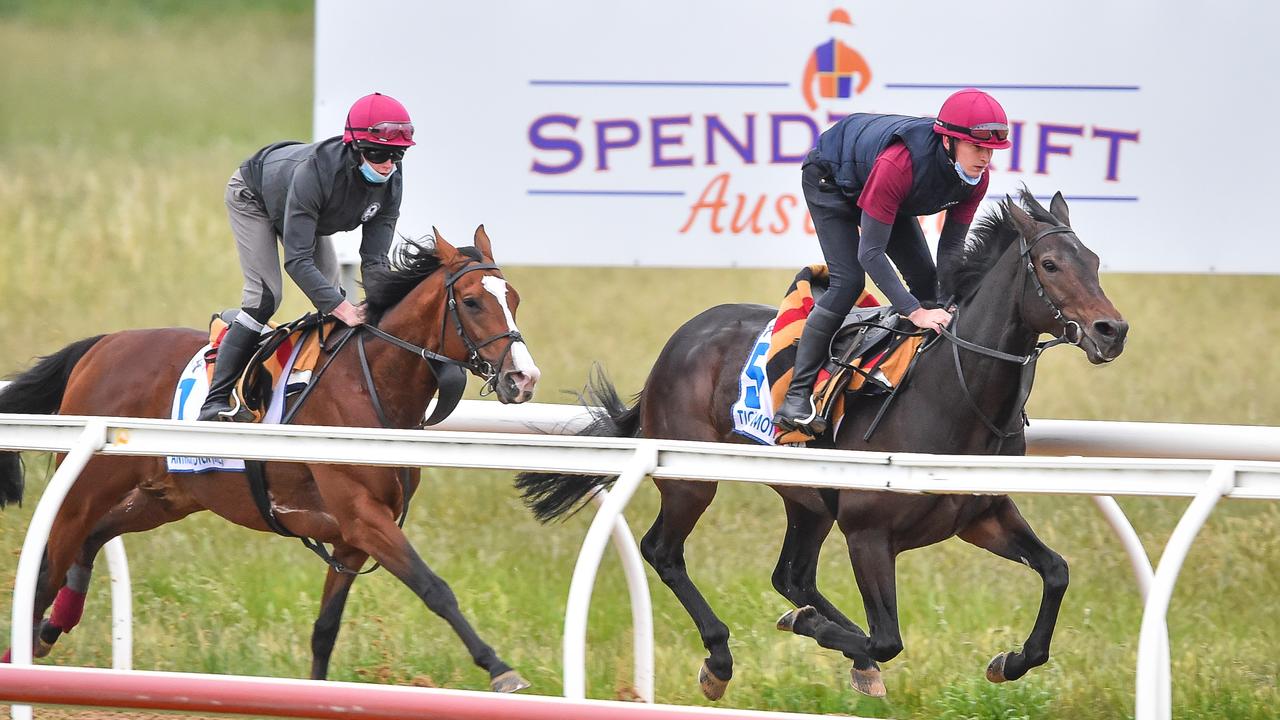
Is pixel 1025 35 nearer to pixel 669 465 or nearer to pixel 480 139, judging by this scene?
pixel 480 139

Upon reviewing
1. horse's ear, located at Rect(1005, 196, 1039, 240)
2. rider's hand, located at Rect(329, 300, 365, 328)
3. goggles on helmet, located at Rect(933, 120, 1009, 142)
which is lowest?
rider's hand, located at Rect(329, 300, 365, 328)

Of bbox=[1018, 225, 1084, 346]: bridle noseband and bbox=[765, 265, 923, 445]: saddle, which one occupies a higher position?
bbox=[1018, 225, 1084, 346]: bridle noseband

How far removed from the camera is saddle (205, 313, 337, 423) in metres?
5.03

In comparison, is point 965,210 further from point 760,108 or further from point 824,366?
point 760,108

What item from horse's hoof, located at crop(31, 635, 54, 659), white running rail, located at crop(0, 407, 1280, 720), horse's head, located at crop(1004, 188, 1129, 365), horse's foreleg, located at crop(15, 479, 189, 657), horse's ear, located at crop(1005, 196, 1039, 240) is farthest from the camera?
horse's foreleg, located at crop(15, 479, 189, 657)

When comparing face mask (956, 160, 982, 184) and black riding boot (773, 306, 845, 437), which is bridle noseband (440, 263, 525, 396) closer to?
black riding boot (773, 306, 845, 437)

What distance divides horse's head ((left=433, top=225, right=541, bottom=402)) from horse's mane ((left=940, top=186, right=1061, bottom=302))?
50.1 inches

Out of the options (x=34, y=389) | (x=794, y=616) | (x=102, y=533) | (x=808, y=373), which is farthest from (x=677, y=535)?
(x=34, y=389)

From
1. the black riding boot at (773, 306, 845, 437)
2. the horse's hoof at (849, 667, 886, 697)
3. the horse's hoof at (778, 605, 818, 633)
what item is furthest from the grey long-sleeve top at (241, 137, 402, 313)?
the horse's hoof at (849, 667, 886, 697)

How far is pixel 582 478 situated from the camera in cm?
541

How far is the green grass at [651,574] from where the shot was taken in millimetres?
5641

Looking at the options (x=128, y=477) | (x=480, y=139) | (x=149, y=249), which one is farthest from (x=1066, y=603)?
(x=149, y=249)

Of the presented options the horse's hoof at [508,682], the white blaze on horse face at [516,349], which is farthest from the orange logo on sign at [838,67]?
the horse's hoof at [508,682]

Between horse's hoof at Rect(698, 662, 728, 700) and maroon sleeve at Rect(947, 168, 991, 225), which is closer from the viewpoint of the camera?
maroon sleeve at Rect(947, 168, 991, 225)
